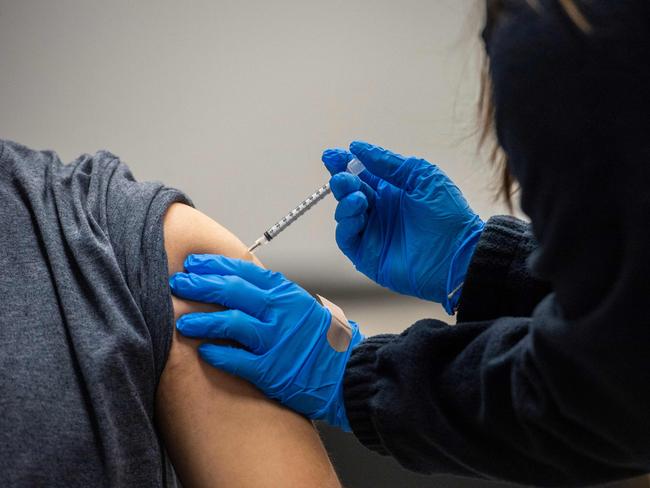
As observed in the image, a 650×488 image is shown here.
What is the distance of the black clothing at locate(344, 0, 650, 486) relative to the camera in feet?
2.17

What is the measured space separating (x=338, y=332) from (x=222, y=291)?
8.6 inches

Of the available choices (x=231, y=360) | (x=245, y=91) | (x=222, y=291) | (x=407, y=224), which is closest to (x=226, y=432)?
(x=231, y=360)

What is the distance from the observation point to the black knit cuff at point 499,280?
1.14 meters

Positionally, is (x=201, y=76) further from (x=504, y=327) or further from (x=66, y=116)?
(x=504, y=327)

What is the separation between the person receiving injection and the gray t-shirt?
8 cm

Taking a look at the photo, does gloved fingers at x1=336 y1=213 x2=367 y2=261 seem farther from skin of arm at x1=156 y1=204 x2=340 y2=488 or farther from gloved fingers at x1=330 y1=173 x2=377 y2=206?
skin of arm at x1=156 y1=204 x2=340 y2=488

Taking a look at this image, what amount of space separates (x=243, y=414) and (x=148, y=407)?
5.4 inches

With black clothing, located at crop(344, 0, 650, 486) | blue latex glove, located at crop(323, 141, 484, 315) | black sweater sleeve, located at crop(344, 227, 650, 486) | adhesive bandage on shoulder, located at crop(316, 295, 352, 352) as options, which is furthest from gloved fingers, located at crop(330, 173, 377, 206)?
black clothing, located at crop(344, 0, 650, 486)

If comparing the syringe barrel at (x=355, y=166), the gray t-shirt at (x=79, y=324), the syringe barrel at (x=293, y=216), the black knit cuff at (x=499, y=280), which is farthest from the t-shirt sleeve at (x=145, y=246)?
the black knit cuff at (x=499, y=280)

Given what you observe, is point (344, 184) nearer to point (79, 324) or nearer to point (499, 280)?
point (499, 280)

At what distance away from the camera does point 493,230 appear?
1185 mm

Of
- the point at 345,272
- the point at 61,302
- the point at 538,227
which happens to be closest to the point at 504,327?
the point at 538,227

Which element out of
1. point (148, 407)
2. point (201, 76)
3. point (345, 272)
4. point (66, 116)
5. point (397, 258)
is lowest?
point (345, 272)

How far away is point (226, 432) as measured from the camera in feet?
3.36
